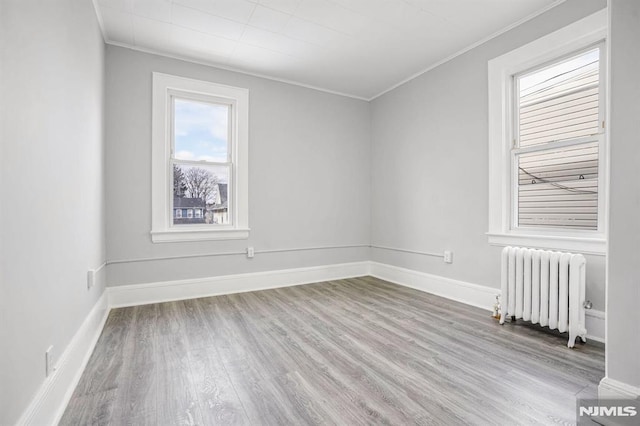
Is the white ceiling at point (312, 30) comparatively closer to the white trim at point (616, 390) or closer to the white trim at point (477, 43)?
the white trim at point (477, 43)

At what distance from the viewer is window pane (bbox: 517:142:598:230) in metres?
2.54

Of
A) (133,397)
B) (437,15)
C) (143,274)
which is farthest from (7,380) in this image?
(437,15)

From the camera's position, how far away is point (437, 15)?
9.21 feet

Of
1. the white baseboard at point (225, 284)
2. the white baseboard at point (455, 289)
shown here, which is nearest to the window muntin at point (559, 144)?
the white baseboard at point (455, 289)

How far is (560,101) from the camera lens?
2742mm

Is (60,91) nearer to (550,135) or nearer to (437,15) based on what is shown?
(437,15)

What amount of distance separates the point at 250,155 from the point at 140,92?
1.36 meters

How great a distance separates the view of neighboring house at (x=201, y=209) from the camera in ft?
12.1

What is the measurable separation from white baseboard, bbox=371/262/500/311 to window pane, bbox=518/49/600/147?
1.53 metres

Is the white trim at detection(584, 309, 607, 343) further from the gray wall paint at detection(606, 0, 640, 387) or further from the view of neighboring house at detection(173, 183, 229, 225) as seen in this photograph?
the view of neighboring house at detection(173, 183, 229, 225)

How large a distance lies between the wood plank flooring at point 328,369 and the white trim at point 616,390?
0.40ft

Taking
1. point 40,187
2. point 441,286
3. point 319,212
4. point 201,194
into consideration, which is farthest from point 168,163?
point 441,286

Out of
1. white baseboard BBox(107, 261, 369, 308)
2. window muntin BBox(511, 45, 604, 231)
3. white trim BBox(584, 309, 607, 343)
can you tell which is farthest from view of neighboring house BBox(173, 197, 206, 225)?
white trim BBox(584, 309, 607, 343)

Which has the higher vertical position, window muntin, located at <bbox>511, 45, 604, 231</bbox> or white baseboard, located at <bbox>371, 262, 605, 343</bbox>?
window muntin, located at <bbox>511, 45, 604, 231</bbox>
